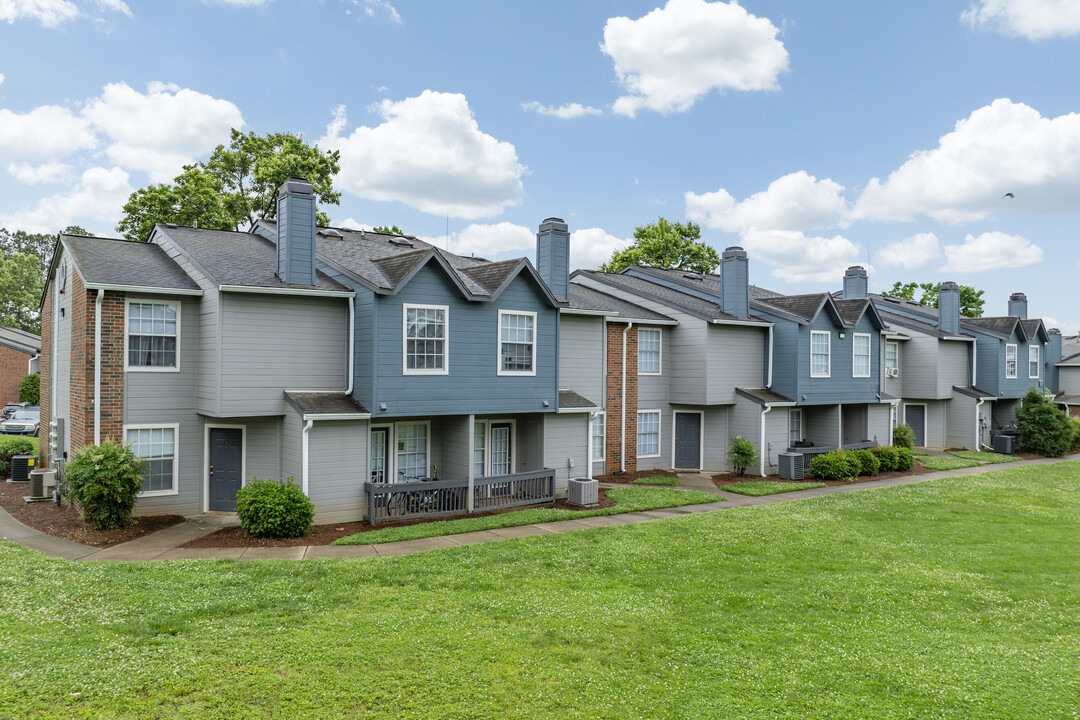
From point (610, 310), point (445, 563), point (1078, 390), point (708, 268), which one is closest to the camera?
point (445, 563)

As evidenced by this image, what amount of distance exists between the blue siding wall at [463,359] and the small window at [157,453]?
505 centimetres

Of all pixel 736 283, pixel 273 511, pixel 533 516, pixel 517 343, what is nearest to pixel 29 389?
pixel 273 511

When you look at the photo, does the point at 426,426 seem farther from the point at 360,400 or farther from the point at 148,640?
the point at 148,640

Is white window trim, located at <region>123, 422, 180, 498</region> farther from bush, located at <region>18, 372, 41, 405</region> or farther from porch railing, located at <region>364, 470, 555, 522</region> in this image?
bush, located at <region>18, 372, 41, 405</region>

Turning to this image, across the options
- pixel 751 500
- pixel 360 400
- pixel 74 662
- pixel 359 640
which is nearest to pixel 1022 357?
pixel 751 500

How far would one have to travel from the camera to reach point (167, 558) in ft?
40.2

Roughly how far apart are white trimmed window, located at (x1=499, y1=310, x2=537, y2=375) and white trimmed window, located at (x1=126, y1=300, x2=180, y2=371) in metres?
7.83

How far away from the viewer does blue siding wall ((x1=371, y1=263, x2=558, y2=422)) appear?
1599 centimetres

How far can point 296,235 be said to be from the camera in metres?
16.3

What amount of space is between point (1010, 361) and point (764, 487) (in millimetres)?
22343

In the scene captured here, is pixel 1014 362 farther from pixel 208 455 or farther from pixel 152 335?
pixel 152 335

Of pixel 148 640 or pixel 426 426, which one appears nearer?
pixel 148 640

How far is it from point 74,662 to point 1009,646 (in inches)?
426

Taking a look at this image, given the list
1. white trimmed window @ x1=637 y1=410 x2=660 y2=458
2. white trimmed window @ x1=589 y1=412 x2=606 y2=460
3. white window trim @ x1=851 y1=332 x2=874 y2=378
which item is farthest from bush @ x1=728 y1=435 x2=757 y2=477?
white window trim @ x1=851 y1=332 x2=874 y2=378
